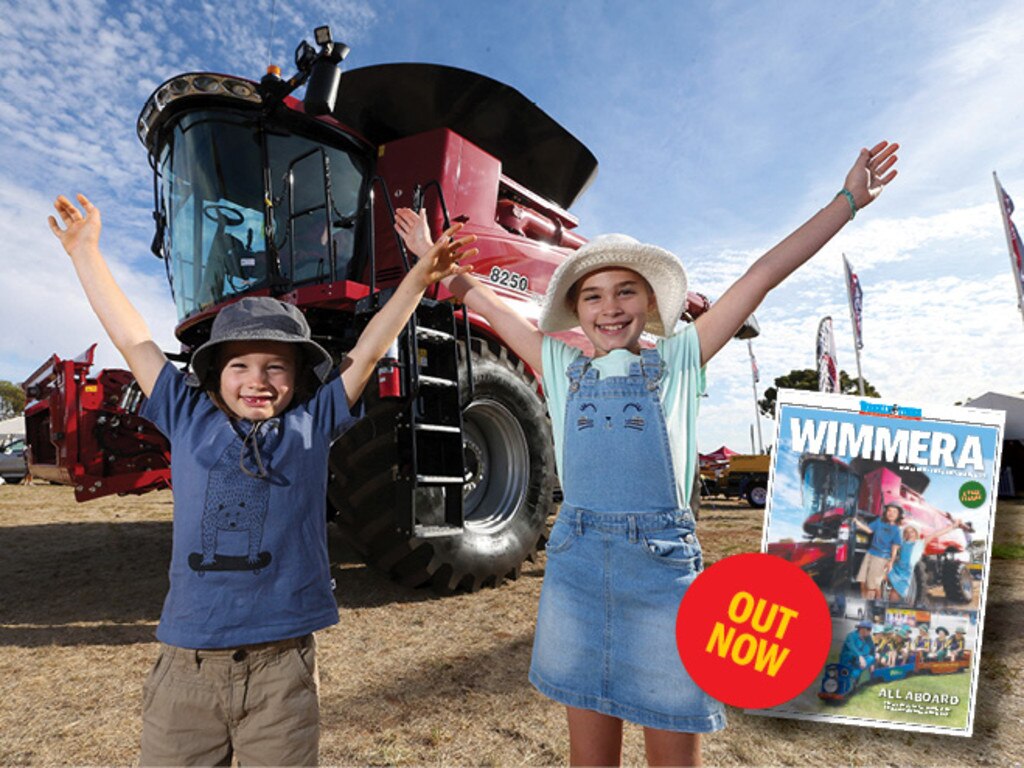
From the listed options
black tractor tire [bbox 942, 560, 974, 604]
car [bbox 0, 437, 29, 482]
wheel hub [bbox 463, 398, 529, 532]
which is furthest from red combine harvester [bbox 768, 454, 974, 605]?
car [bbox 0, 437, 29, 482]

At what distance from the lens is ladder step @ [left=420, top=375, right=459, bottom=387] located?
11.8 ft

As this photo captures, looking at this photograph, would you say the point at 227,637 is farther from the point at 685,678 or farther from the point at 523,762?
the point at 523,762

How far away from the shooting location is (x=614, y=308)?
1533 mm

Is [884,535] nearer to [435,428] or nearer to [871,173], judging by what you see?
[871,173]

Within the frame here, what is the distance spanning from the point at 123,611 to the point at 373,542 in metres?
1.70

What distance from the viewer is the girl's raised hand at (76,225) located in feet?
5.55

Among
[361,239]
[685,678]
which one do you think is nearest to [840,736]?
[685,678]

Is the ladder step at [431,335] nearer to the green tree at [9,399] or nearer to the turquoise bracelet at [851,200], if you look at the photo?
the turquoise bracelet at [851,200]

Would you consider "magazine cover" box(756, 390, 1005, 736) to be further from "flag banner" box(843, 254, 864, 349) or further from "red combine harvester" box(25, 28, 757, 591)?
"flag banner" box(843, 254, 864, 349)

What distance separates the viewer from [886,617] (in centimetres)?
191

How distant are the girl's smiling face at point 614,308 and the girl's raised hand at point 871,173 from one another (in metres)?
0.57

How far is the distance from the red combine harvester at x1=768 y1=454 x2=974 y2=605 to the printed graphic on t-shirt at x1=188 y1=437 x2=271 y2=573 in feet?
4.88

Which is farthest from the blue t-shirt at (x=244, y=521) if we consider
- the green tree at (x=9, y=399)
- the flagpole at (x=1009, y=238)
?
the green tree at (x=9, y=399)

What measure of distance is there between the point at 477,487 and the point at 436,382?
114 centimetres
